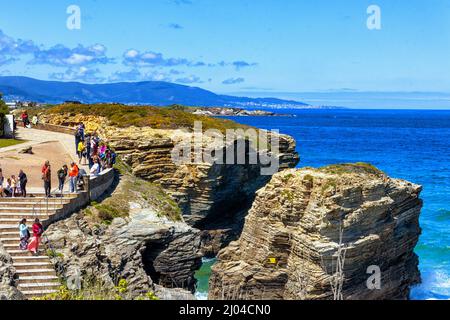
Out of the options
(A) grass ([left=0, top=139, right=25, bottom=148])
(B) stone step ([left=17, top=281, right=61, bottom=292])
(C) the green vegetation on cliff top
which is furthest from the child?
(C) the green vegetation on cliff top

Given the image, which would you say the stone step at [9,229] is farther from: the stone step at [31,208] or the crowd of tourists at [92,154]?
the crowd of tourists at [92,154]

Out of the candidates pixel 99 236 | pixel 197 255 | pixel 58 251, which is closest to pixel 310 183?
pixel 197 255

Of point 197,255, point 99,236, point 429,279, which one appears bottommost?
point 429,279

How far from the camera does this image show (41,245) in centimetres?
1955

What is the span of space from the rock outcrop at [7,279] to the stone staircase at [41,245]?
1.32ft

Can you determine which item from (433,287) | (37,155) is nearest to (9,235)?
(37,155)

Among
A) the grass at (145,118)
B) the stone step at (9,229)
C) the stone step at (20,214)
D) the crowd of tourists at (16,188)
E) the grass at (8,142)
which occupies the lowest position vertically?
the stone step at (9,229)

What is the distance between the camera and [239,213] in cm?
4172

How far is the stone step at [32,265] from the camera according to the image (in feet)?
60.0

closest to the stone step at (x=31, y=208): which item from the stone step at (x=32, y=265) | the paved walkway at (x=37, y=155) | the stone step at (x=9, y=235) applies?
the stone step at (x=9, y=235)

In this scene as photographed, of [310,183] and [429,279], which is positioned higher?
[310,183]
